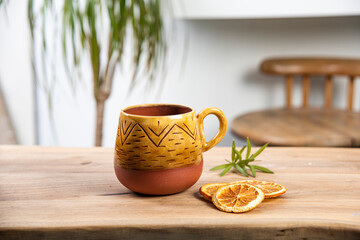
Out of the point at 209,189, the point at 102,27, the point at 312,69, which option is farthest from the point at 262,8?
the point at 209,189

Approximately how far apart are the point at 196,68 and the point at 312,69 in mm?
616

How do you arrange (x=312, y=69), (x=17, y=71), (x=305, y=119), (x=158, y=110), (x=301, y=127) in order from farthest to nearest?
(x=17, y=71)
(x=312, y=69)
(x=305, y=119)
(x=301, y=127)
(x=158, y=110)

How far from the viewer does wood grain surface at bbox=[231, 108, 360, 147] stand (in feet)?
5.26

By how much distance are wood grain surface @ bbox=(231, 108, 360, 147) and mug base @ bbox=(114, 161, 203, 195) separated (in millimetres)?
1010

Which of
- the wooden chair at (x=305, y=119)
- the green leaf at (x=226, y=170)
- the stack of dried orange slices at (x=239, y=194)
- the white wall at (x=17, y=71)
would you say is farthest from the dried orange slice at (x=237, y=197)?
the white wall at (x=17, y=71)

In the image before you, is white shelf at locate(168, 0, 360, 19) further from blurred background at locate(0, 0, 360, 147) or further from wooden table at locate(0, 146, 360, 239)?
wooden table at locate(0, 146, 360, 239)

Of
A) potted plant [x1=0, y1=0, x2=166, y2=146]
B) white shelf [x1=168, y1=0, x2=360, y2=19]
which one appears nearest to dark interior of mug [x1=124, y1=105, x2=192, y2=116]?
potted plant [x1=0, y1=0, x2=166, y2=146]

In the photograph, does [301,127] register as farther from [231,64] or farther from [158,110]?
[158,110]

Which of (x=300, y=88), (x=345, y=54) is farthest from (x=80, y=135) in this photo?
(x=345, y=54)

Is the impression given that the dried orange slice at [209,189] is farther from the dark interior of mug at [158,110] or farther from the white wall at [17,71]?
the white wall at [17,71]

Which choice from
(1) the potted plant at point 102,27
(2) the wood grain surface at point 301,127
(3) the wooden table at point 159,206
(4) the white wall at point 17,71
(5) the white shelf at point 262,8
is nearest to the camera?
(3) the wooden table at point 159,206

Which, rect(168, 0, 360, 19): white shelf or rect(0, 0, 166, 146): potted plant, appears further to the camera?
rect(168, 0, 360, 19): white shelf

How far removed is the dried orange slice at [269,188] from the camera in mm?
652

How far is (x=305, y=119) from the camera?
6.11 ft
